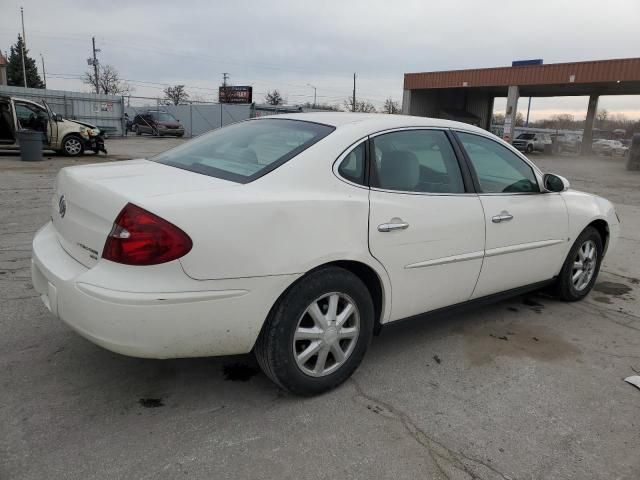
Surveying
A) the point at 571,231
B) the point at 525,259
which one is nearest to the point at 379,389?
the point at 525,259

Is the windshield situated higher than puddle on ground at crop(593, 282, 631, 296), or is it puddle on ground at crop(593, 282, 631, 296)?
the windshield

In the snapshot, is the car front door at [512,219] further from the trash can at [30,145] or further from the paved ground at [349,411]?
the trash can at [30,145]

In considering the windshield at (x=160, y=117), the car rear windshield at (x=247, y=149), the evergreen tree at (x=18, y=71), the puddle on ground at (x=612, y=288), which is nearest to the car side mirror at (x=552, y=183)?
the puddle on ground at (x=612, y=288)

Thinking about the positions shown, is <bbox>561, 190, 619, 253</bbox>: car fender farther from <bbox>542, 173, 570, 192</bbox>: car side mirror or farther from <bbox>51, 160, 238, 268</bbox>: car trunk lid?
<bbox>51, 160, 238, 268</bbox>: car trunk lid

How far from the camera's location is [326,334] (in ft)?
9.12

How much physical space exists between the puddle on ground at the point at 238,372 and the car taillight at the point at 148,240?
1.05 metres

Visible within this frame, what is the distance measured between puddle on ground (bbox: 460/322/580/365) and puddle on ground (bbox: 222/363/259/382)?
1424 millimetres

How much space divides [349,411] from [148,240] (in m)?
1.36

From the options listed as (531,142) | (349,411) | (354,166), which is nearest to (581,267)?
(354,166)

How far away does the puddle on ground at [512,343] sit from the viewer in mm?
3520

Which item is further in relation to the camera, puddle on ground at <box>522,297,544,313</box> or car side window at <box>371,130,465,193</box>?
puddle on ground at <box>522,297,544,313</box>

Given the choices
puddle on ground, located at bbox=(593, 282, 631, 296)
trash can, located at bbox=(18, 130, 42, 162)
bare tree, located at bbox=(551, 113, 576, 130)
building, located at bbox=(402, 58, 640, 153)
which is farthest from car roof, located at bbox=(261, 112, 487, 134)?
bare tree, located at bbox=(551, 113, 576, 130)

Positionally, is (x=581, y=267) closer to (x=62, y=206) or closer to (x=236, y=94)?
(x=62, y=206)

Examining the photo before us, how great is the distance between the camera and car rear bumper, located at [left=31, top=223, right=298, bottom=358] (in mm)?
2277
